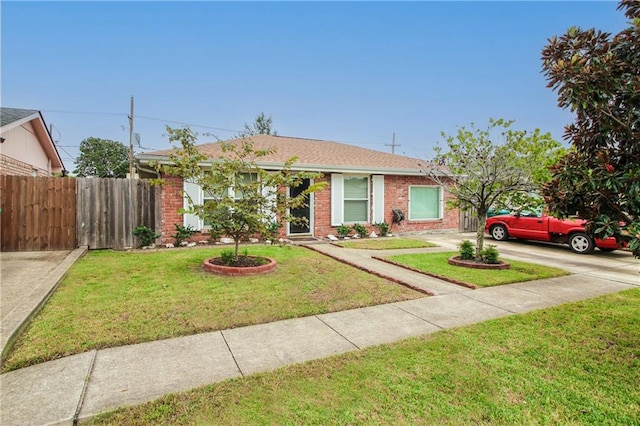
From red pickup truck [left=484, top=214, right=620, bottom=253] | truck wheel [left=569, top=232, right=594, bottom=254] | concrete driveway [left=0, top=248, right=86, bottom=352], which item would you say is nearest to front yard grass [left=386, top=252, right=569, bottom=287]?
red pickup truck [left=484, top=214, right=620, bottom=253]

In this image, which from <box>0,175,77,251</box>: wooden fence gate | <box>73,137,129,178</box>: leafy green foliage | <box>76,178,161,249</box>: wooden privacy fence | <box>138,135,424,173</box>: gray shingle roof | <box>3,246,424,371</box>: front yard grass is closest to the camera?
<box>3,246,424,371</box>: front yard grass

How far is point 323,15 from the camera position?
41.1 ft

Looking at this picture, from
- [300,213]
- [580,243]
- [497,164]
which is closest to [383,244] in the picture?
[300,213]

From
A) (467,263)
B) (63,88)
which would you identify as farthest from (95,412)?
(63,88)

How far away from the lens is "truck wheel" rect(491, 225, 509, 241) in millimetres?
12473

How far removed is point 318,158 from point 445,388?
1033 centimetres

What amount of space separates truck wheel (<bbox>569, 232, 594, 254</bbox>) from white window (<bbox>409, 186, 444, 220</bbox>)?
482cm

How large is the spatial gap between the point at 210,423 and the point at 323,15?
538 inches

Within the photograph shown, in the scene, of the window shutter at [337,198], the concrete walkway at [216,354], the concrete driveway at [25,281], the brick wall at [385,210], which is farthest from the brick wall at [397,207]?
the concrete driveway at [25,281]

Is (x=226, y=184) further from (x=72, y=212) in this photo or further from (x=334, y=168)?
(x=334, y=168)

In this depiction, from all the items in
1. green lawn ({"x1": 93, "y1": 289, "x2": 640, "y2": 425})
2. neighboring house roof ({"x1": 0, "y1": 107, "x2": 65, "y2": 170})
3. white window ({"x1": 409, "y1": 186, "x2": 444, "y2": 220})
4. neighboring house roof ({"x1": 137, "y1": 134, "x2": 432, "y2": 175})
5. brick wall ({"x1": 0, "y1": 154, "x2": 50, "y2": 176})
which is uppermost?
neighboring house roof ({"x1": 0, "y1": 107, "x2": 65, "y2": 170})

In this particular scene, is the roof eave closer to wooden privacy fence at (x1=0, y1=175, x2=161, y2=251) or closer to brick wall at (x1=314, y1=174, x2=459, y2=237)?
brick wall at (x1=314, y1=174, x2=459, y2=237)

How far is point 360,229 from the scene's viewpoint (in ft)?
39.5

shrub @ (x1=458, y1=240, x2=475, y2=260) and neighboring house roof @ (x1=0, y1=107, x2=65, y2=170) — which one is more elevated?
neighboring house roof @ (x1=0, y1=107, x2=65, y2=170)
